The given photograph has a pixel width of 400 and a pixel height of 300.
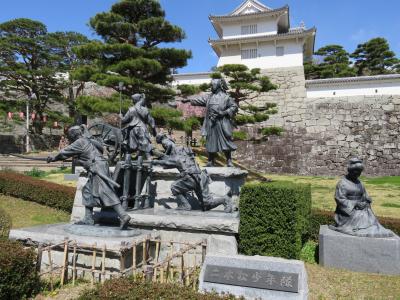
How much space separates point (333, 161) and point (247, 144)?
5767 mm

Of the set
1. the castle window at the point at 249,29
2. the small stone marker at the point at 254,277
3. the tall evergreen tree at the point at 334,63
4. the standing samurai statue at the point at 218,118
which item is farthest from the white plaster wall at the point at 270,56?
the small stone marker at the point at 254,277

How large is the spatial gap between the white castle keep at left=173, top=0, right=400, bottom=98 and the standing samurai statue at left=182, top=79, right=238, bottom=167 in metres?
16.9

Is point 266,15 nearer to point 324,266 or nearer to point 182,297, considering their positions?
point 324,266

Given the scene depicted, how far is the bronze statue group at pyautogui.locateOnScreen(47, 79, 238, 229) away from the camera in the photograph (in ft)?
19.1

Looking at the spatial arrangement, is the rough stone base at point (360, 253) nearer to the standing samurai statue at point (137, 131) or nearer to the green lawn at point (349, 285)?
the green lawn at point (349, 285)

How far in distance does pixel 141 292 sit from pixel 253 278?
1.37 metres

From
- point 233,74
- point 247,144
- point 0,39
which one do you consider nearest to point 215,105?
point 233,74

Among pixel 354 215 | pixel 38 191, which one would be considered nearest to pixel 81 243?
pixel 354 215

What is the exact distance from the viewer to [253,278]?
4027 mm

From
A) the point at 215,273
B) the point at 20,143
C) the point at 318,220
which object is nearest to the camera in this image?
the point at 215,273

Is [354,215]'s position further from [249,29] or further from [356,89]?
[249,29]

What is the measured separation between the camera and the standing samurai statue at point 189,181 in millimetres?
6621

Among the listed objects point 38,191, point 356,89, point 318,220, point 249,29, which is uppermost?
point 249,29

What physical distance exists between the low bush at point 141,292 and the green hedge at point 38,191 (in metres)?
6.95
